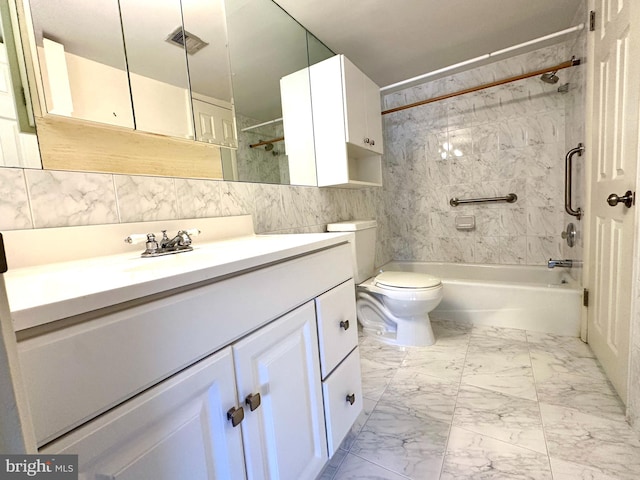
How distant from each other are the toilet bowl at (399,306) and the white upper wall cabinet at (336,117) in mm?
711

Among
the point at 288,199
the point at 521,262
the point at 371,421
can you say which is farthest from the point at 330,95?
the point at 521,262

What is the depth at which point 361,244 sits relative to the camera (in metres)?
1.96

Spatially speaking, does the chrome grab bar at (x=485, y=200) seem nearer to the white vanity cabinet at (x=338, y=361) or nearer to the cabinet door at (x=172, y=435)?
the white vanity cabinet at (x=338, y=361)

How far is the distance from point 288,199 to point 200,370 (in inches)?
46.0

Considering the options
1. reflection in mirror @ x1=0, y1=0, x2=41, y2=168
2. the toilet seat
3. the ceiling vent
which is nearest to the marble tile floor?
the toilet seat

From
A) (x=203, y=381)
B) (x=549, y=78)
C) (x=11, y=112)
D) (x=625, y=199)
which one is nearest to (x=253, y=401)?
(x=203, y=381)

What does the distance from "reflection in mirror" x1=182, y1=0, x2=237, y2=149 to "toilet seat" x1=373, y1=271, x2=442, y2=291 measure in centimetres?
120

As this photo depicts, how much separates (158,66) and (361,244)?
1.42 metres

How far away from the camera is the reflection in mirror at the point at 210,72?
118 centimetres

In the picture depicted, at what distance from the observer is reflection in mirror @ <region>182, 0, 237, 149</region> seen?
3.86 feet

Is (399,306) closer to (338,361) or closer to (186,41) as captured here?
(338,361)

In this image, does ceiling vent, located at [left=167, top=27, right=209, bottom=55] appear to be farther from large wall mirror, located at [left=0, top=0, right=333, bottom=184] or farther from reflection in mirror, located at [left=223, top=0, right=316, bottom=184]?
reflection in mirror, located at [left=223, top=0, right=316, bottom=184]

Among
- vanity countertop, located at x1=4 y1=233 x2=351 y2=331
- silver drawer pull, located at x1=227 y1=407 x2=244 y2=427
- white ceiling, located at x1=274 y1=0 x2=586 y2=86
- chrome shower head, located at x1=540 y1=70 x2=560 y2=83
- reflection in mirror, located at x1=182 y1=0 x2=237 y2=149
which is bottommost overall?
silver drawer pull, located at x1=227 y1=407 x2=244 y2=427

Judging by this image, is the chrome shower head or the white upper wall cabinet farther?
the chrome shower head
